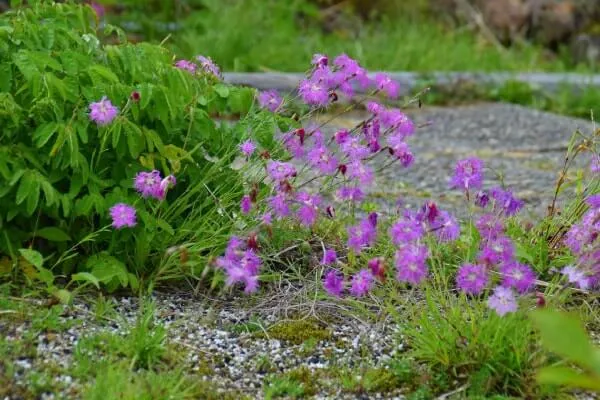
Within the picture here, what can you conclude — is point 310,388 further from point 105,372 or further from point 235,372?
point 105,372

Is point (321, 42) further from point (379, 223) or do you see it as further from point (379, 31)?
point (379, 223)

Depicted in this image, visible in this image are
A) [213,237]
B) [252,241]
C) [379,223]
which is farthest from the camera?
[379,223]

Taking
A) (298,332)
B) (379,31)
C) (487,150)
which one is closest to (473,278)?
(298,332)

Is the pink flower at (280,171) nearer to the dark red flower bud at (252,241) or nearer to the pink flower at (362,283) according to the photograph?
the dark red flower bud at (252,241)

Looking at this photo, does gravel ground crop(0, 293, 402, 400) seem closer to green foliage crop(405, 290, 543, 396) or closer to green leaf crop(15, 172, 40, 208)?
green foliage crop(405, 290, 543, 396)

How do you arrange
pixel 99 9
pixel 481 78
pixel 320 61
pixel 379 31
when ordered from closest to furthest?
pixel 320 61 < pixel 99 9 < pixel 481 78 < pixel 379 31

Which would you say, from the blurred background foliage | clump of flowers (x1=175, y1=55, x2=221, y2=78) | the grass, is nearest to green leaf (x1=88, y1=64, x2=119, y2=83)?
clump of flowers (x1=175, y1=55, x2=221, y2=78)

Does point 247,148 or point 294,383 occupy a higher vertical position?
point 247,148

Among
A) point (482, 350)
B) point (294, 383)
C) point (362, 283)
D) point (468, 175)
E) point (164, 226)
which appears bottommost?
point (482, 350)
